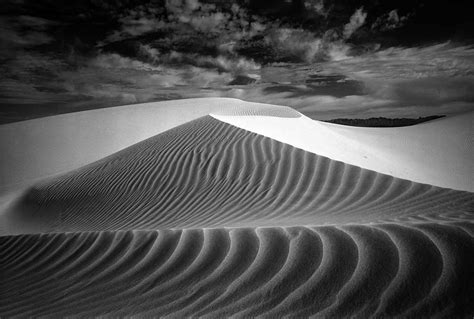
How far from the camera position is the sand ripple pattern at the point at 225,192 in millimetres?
3396

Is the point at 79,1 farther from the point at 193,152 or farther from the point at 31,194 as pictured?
the point at 193,152

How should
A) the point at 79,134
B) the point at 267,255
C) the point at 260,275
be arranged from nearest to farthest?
1. the point at 260,275
2. the point at 267,255
3. the point at 79,134

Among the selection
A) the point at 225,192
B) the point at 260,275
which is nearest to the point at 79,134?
the point at 225,192

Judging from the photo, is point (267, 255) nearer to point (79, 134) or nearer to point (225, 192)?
point (225, 192)

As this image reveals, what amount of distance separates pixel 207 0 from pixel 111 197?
6968 millimetres

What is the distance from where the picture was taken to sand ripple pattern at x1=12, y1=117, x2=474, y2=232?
11.1 ft

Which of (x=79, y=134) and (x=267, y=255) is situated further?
(x=79, y=134)

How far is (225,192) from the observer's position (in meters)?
4.77

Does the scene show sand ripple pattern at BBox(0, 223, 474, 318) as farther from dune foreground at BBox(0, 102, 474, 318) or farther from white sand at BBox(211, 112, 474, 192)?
white sand at BBox(211, 112, 474, 192)

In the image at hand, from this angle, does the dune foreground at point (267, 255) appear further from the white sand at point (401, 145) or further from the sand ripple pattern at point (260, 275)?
the white sand at point (401, 145)

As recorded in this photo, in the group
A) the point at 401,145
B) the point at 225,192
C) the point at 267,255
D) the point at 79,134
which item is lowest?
the point at 79,134

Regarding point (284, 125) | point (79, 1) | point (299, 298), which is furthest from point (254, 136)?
point (79, 1)

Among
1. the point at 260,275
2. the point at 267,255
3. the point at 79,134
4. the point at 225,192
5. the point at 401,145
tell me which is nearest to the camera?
the point at 260,275

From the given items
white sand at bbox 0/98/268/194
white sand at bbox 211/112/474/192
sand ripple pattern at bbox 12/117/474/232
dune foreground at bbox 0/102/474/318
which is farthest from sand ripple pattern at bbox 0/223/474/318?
white sand at bbox 0/98/268/194
